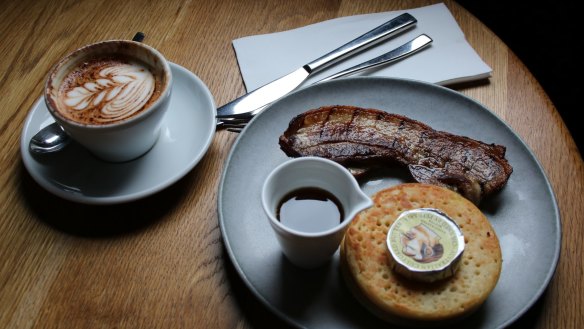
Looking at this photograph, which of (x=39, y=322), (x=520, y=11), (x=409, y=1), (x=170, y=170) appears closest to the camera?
(x=39, y=322)

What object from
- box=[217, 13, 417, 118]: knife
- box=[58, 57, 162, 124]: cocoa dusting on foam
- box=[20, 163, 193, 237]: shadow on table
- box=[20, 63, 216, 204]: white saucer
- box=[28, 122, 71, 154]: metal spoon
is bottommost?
box=[20, 163, 193, 237]: shadow on table

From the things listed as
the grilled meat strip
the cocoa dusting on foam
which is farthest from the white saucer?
the grilled meat strip

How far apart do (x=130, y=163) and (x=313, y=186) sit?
1.47 ft

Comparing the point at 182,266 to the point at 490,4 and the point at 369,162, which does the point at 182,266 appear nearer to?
the point at 369,162

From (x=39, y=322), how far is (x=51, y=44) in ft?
2.75

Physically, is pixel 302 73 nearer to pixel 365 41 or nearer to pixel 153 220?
pixel 365 41

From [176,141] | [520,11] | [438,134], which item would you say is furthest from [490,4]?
[176,141]

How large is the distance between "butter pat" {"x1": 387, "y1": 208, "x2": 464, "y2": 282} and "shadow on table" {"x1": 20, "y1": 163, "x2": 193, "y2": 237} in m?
0.50

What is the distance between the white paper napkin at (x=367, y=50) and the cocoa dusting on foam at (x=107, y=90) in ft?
0.99

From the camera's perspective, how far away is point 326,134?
1207 mm

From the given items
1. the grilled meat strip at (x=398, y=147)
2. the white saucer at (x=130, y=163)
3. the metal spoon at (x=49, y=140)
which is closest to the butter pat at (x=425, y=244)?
the grilled meat strip at (x=398, y=147)

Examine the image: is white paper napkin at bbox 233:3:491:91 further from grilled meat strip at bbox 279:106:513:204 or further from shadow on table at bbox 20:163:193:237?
shadow on table at bbox 20:163:193:237

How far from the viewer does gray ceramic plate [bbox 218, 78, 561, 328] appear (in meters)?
0.94

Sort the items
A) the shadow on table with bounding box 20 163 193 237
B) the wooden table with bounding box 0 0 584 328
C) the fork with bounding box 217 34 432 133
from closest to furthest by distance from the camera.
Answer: the wooden table with bounding box 0 0 584 328 → the shadow on table with bounding box 20 163 193 237 → the fork with bounding box 217 34 432 133
